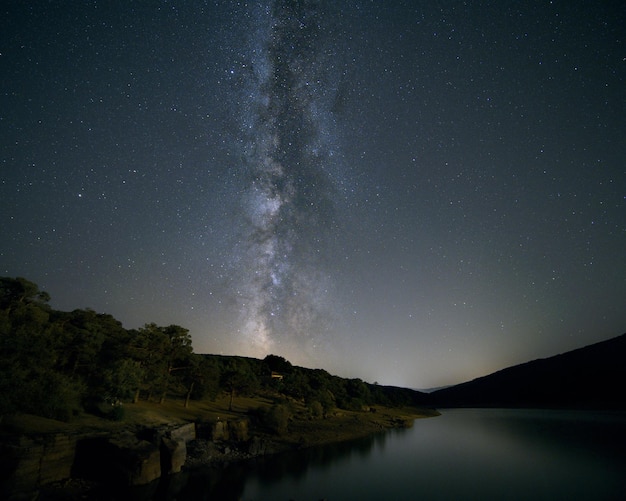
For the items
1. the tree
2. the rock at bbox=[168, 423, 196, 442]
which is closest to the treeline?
the tree

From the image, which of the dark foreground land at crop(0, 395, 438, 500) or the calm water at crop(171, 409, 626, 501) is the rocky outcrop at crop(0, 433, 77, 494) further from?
the calm water at crop(171, 409, 626, 501)

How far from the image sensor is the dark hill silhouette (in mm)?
127750

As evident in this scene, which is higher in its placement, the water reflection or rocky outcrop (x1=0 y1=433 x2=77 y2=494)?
rocky outcrop (x1=0 y1=433 x2=77 y2=494)

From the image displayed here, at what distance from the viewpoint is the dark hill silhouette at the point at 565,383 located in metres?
128

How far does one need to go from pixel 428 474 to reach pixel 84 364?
33957 millimetres

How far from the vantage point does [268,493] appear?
2298 centimetres

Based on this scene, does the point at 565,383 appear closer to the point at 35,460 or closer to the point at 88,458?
the point at 88,458

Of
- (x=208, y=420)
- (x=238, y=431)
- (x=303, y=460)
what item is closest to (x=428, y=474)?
(x=303, y=460)

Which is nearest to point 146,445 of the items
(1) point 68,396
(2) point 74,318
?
(1) point 68,396

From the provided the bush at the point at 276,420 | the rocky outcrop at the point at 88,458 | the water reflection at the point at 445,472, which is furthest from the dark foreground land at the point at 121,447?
the water reflection at the point at 445,472

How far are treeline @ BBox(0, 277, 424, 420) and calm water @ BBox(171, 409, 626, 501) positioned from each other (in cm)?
1078

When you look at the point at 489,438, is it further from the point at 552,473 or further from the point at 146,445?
the point at 146,445

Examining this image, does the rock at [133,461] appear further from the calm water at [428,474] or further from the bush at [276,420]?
the bush at [276,420]

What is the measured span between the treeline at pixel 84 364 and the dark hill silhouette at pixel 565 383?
12228cm
